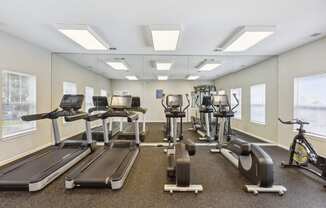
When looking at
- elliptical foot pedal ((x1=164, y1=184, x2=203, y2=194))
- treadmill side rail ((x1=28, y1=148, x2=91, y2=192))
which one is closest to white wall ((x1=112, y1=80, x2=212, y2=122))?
treadmill side rail ((x1=28, y1=148, x2=91, y2=192))

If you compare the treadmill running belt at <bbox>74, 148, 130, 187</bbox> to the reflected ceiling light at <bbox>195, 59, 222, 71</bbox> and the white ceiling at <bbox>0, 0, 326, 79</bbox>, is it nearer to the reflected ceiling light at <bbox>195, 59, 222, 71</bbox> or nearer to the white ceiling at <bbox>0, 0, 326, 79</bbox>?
Answer: the white ceiling at <bbox>0, 0, 326, 79</bbox>

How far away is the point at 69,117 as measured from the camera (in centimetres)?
402

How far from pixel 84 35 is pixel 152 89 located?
95.4 inches

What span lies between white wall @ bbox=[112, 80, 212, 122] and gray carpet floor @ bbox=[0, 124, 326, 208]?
2.39 meters

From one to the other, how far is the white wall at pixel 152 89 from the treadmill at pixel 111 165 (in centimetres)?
45

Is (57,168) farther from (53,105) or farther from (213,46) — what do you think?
(213,46)

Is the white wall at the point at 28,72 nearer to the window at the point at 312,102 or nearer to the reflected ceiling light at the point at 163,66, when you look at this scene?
the reflected ceiling light at the point at 163,66

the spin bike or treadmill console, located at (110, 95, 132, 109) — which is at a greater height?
treadmill console, located at (110, 95, 132, 109)

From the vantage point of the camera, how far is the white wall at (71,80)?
5414mm

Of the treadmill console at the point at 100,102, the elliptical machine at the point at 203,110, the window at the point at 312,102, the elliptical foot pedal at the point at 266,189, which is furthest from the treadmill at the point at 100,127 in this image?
the window at the point at 312,102

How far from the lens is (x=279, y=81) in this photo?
5.47 metres

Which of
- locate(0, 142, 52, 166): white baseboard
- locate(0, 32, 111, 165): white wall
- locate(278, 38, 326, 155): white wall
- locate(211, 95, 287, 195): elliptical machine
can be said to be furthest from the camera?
locate(278, 38, 326, 155): white wall

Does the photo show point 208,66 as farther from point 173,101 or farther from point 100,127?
point 100,127

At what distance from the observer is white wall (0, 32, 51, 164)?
390cm
